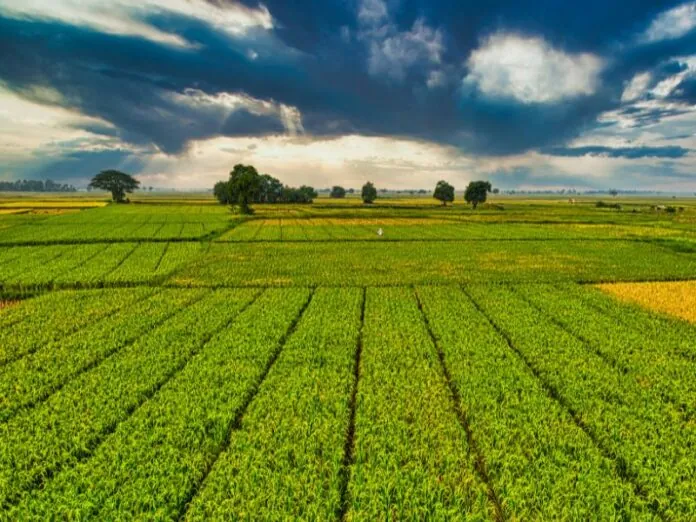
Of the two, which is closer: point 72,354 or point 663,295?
point 72,354

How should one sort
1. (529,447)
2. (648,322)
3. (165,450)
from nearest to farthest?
(165,450), (529,447), (648,322)

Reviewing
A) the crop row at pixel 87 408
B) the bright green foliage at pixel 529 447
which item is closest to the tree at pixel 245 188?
the crop row at pixel 87 408

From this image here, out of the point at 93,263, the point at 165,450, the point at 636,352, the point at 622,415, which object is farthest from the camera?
the point at 93,263

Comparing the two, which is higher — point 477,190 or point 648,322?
point 477,190

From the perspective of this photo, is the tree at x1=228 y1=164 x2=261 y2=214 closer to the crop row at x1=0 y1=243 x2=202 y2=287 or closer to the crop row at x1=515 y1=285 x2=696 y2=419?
the crop row at x1=0 y1=243 x2=202 y2=287

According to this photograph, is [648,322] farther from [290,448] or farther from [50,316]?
[50,316]

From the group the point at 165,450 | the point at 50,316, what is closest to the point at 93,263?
the point at 50,316

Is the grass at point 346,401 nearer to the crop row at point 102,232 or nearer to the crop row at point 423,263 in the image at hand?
the crop row at point 423,263
